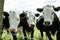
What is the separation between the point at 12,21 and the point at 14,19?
41mm

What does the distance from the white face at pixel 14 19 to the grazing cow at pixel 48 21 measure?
1.03 feet

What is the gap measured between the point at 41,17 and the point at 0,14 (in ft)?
2.14

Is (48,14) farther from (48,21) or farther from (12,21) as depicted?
(12,21)

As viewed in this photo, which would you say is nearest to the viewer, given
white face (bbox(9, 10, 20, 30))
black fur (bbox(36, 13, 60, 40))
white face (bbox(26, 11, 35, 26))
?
black fur (bbox(36, 13, 60, 40))

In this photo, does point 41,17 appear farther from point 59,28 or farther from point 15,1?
point 15,1

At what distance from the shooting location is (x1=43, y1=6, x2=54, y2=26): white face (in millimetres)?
2318

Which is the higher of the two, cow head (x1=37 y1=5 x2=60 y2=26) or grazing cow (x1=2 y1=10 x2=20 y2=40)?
cow head (x1=37 y1=5 x2=60 y2=26)

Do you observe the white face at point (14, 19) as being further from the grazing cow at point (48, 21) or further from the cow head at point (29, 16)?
the grazing cow at point (48, 21)

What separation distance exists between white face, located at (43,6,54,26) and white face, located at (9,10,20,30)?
0.40m

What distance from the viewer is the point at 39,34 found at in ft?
7.73

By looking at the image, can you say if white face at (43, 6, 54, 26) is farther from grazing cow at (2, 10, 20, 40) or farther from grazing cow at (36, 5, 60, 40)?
grazing cow at (2, 10, 20, 40)

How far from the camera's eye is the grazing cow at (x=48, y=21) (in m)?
2.28

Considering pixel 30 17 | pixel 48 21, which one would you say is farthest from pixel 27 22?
pixel 48 21

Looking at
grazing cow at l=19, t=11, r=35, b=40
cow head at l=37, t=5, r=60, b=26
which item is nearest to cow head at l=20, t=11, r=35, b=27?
grazing cow at l=19, t=11, r=35, b=40
